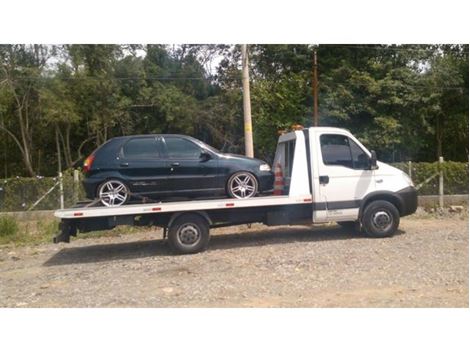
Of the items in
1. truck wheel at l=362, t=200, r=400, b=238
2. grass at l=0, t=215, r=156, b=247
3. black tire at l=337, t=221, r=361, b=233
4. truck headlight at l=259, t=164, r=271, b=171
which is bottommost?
grass at l=0, t=215, r=156, b=247

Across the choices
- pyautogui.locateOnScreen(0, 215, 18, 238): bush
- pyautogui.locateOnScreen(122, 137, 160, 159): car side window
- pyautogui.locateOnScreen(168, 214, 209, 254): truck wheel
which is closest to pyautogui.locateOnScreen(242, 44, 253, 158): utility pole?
pyautogui.locateOnScreen(168, 214, 209, 254): truck wheel

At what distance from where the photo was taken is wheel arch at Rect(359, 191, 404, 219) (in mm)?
8195

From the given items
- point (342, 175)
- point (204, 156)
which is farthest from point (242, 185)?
point (342, 175)

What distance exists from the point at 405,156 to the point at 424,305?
14.3 m

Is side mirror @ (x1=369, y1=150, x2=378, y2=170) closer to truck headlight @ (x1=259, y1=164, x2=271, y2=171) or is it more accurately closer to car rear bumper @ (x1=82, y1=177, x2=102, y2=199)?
truck headlight @ (x1=259, y1=164, x2=271, y2=171)

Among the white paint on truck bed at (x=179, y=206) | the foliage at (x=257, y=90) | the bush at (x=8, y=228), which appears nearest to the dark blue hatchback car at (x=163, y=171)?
the white paint on truck bed at (x=179, y=206)

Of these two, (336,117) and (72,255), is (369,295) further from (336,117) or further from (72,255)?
(336,117)

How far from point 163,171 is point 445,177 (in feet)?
32.8

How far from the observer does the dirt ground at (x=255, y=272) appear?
17.5 ft

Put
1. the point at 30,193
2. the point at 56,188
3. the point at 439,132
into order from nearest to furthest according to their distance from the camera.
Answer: the point at 56,188
the point at 30,193
the point at 439,132

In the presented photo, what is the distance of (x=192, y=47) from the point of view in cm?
1667

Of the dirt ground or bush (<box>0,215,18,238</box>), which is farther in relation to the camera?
bush (<box>0,215,18,238</box>)

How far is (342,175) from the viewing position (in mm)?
8102

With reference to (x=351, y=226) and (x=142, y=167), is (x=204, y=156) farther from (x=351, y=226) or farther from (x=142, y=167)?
(x=351, y=226)
